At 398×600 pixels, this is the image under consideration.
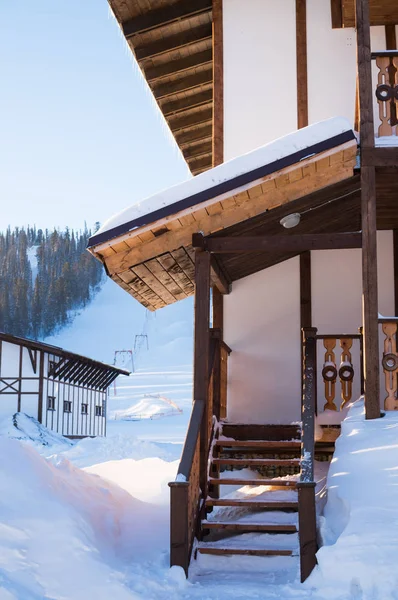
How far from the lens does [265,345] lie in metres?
11.2

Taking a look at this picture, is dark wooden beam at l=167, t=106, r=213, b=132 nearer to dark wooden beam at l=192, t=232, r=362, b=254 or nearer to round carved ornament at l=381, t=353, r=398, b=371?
dark wooden beam at l=192, t=232, r=362, b=254

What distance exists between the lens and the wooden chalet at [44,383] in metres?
29.4

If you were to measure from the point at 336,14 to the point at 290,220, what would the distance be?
3576 millimetres

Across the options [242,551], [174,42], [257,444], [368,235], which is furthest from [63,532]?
[174,42]

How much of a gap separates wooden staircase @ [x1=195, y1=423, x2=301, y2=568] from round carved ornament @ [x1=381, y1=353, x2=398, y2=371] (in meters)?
1.43

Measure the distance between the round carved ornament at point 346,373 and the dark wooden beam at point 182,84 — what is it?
5.72 m

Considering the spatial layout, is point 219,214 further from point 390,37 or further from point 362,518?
point 390,37

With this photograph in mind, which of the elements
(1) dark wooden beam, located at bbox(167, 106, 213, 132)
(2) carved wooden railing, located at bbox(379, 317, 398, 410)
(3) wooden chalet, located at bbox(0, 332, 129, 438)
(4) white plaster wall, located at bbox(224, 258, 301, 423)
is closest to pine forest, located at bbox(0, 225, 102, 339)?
(3) wooden chalet, located at bbox(0, 332, 129, 438)

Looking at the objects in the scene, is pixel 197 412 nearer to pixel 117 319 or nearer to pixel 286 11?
pixel 286 11

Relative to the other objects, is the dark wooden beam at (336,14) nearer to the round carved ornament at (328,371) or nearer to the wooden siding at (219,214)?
the wooden siding at (219,214)

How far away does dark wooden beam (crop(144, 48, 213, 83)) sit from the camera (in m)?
12.3

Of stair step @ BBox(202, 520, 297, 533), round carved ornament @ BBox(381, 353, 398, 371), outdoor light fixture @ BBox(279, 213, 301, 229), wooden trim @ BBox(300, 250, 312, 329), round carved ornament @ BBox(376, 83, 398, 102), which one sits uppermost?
round carved ornament @ BBox(376, 83, 398, 102)

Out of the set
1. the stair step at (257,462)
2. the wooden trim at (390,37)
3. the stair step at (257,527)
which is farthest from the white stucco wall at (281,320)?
the stair step at (257,527)

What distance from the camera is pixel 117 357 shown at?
277 feet
